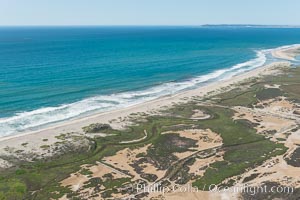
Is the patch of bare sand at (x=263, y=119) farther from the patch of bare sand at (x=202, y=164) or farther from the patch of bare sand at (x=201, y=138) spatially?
the patch of bare sand at (x=202, y=164)

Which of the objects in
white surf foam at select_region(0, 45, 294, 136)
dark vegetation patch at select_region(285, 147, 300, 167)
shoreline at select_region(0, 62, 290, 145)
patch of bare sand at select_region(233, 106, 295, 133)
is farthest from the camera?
white surf foam at select_region(0, 45, 294, 136)

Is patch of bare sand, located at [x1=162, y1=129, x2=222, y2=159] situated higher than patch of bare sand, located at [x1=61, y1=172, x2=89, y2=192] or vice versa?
patch of bare sand, located at [x1=162, y1=129, x2=222, y2=159]

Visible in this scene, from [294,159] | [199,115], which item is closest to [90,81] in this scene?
[199,115]

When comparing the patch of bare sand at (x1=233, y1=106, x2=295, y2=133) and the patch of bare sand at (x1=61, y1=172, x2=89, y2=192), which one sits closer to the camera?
the patch of bare sand at (x1=61, y1=172, x2=89, y2=192)

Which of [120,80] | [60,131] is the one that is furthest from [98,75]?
[60,131]

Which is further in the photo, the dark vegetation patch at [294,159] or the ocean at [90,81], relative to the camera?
the ocean at [90,81]

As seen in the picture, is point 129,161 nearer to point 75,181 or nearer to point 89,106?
point 75,181

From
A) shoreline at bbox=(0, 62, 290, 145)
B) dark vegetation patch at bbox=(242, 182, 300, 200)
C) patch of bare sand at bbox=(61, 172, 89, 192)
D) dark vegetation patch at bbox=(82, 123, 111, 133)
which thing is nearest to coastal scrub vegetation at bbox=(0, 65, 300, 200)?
dark vegetation patch at bbox=(82, 123, 111, 133)

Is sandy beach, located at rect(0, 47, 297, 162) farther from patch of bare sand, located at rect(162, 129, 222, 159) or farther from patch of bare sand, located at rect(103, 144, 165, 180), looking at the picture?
patch of bare sand, located at rect(162, 129, 222, 159)

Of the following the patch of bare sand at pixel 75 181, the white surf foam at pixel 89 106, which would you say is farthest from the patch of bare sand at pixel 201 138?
the white surf foam at pixel 89 106
